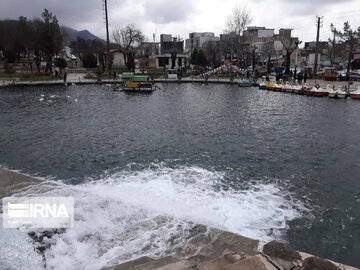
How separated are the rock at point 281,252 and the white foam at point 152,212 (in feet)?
5.58

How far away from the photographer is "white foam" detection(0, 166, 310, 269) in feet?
18.8

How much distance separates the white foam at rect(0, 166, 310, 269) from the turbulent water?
0.10 feet

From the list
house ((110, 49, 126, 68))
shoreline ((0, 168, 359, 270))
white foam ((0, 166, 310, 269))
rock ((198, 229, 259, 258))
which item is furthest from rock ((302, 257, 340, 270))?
house ((110, 49, 126, 68))

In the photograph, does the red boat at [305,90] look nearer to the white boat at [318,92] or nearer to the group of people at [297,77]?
the white boat at [318,92]

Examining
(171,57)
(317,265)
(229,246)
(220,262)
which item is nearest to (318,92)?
(229,246)

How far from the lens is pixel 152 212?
24.3 feet

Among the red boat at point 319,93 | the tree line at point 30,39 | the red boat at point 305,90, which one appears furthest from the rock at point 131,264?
the tree line at point 30,39

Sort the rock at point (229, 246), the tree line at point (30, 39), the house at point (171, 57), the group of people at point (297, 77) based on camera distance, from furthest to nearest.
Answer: the house at point (171, 57) → the tree line at point (30, 39) → the group of people at point (297, 77) → the rock at point (229, 246)

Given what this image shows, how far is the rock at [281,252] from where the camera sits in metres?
4.93

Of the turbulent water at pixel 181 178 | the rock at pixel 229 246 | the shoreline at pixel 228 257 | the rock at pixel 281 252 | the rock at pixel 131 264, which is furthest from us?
the turbulent water at pixel 181 178

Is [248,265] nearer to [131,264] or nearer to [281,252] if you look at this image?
[281,252]

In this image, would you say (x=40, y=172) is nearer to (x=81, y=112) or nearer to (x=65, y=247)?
(x=65, y=247)

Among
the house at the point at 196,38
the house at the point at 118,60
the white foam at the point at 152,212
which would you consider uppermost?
the house at the point at 196,38

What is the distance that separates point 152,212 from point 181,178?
3025mm
